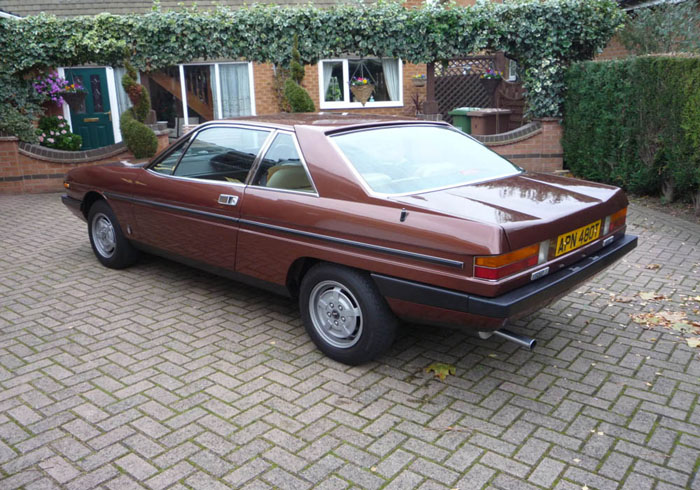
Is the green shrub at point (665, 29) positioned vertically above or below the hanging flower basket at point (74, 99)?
above

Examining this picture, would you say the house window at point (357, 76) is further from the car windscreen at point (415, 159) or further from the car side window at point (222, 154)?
the car windscreen at point (415, 159)

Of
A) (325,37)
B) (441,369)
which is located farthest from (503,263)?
(325,37)

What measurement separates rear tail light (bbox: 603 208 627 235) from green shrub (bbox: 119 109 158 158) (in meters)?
9.04

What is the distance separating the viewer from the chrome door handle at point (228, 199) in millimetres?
4531

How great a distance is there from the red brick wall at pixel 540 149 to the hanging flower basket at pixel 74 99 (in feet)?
33.6

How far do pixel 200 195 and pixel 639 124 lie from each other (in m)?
6.67

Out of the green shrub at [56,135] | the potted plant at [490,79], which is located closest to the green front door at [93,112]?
the green shrub at [56,135]

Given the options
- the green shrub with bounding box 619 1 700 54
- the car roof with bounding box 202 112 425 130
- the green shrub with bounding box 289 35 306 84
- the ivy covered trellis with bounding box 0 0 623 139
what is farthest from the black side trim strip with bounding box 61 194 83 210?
the green shrub with bounding box 619 1 700 54

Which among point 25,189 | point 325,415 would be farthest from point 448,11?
point 325,415

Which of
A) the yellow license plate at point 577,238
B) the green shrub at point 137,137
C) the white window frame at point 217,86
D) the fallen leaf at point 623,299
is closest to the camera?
the yellow license plate at point 577,238

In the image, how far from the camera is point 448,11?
12031mm

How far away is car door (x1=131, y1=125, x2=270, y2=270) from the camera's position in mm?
4633

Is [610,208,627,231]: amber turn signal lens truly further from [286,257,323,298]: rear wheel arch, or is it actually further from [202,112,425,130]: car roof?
[286,257,323,298]: rear wheel arch

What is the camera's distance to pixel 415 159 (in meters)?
4.30
